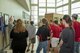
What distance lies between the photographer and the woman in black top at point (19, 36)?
4.20 m

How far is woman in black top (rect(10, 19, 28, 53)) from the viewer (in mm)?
4203

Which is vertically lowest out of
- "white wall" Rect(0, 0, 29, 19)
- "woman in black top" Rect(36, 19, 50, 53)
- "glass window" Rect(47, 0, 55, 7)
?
"woman in black top" Rect(36, 19, 50, 53)

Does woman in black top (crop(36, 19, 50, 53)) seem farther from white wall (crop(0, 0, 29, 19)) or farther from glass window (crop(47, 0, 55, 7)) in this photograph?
glass window (crop(47, 0, 55, 7))

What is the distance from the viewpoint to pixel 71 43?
356cm

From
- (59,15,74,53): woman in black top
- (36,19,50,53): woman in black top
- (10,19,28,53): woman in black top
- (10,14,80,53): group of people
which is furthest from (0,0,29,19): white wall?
(59,15,74,53): woman in black top

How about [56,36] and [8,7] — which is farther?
[8,7]

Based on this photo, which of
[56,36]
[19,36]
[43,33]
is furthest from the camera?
[56,36]

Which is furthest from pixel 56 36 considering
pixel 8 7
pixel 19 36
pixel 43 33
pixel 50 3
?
pixel 50 3

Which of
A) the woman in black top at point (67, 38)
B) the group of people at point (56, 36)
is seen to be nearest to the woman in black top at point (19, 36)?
the group of people at point (56, 36)

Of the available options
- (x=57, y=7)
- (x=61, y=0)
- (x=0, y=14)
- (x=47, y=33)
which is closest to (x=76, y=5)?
(x=61, y=0)

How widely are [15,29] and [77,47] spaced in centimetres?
178

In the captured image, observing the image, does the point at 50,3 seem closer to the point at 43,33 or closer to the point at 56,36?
the point at 56,36

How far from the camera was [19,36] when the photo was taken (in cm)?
423

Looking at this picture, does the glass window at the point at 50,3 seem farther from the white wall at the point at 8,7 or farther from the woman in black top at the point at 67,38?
the woman in black top at the point at 67,38
